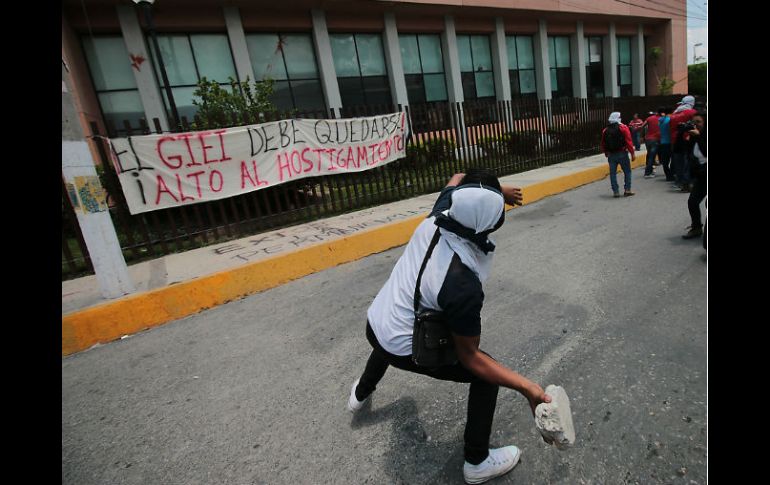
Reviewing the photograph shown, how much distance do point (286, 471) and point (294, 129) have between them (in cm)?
570

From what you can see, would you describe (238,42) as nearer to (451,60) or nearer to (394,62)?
(394,62)

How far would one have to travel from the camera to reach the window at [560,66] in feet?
69.0

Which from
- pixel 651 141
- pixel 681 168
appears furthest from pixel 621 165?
pixel 651 141

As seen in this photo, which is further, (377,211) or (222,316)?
(377,211)

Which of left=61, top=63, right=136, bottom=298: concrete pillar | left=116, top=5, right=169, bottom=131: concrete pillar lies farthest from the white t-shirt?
left=116, top=5, right=169, bottom=131: concrete pillar

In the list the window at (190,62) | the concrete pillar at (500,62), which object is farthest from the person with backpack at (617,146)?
the concrete pillar at (500,62)

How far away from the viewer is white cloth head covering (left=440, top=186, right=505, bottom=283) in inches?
57.7

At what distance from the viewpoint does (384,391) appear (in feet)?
8.07

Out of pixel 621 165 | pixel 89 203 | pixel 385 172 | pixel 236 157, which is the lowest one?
pixel 621 165

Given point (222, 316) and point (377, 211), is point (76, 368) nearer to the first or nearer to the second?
point (222, 316)

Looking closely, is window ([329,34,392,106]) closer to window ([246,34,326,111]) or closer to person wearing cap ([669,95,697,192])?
window ([246,34,326,111])

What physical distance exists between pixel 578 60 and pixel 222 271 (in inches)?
946
